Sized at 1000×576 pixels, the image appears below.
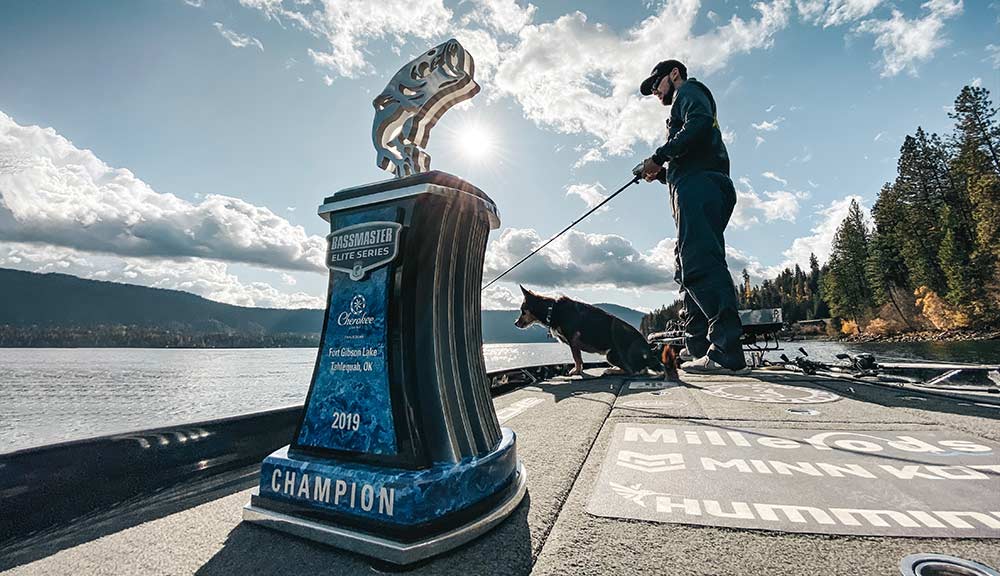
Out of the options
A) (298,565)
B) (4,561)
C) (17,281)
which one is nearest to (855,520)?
(298,565)

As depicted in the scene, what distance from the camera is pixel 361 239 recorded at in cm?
160

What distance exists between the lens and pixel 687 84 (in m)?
4.36

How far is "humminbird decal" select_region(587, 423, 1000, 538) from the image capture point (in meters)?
1.27

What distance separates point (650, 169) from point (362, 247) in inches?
141

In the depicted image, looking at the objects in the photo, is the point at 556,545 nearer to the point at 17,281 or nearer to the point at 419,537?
the point at 419,537

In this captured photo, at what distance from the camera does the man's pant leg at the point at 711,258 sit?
4266 millimetres

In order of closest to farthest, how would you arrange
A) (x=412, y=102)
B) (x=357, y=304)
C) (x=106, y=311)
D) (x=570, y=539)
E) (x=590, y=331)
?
(x=570, y=539), (x=357, y=304), (x=412, y=102), (x=590, y=331), (x=106, y=311)

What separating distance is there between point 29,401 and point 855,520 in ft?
63.7

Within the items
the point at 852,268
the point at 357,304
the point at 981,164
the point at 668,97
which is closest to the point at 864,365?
the point at 668,97

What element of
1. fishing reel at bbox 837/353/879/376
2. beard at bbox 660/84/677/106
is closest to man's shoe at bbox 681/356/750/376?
fishing reel at bbox 837/353/879/376

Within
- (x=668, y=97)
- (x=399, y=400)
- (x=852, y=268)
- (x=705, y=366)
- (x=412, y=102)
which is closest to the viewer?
(x=399, y=400)

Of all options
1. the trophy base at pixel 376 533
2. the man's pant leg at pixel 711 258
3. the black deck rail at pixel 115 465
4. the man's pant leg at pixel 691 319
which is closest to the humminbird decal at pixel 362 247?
the trophy base at pixel 376 533

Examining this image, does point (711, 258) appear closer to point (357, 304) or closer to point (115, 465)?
point (357, 304)

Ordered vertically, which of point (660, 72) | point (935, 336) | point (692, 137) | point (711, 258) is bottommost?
point (935, 336)
